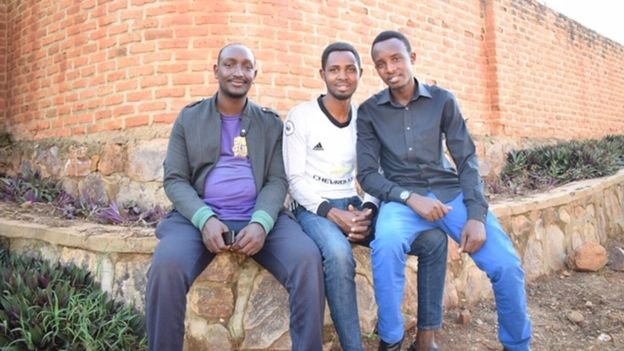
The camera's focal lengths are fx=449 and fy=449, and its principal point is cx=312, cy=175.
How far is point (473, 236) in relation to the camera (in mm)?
2268

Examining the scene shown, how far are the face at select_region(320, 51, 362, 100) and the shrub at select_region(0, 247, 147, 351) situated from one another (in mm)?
1738

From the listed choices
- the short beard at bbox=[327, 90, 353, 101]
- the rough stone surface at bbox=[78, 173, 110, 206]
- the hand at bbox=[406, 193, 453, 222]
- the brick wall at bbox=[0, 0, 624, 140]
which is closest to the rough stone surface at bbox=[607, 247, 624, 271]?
the brick wall at bbox=[0, 0, 624, 140]

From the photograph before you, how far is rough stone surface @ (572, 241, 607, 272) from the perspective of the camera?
4.20 metres

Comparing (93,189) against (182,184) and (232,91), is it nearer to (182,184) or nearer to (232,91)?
(182,184)

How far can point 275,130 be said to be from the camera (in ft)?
8.64

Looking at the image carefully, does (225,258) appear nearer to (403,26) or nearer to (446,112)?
(446,112)

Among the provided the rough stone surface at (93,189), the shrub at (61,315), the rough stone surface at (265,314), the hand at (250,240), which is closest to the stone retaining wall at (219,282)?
the rough stone surface at (265,314)

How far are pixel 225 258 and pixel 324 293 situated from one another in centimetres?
→ 64

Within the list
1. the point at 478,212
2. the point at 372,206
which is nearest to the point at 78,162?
the point at 372,206

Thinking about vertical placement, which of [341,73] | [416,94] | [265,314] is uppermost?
[341,73]

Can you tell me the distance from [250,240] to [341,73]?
3.66 ft

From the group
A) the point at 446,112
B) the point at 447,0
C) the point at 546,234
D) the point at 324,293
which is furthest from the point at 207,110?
the point at 447,0

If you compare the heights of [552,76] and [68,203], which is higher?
[552,76]

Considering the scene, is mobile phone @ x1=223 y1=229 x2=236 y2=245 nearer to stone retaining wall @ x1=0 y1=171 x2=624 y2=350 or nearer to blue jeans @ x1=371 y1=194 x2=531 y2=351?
stone retaining wall @ x1=0 y1=171 x2=624 y2=350
